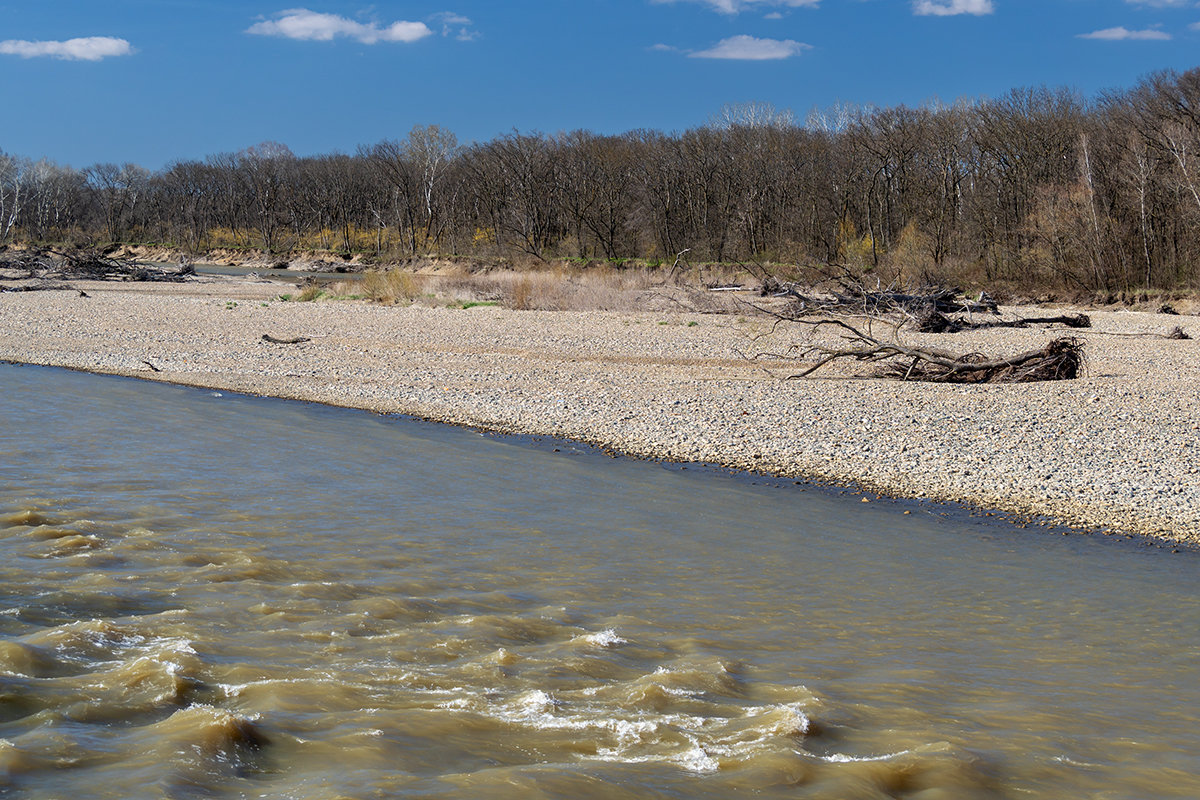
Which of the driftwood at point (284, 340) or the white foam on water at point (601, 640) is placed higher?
the driftwood at point (284, 340)

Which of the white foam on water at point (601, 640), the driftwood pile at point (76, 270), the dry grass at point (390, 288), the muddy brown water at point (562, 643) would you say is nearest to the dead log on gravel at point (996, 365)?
the muddy brown water at point (562, 643)

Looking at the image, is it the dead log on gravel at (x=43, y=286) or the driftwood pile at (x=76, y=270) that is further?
the driftwood pile at (x=76, y=270)

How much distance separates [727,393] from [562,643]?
893 cm

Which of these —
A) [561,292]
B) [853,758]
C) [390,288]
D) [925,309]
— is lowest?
[853,758]

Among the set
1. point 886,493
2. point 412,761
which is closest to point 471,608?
point 412,761

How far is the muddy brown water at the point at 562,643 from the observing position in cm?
378

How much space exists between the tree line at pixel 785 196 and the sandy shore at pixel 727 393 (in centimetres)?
1009

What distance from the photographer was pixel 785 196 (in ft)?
174

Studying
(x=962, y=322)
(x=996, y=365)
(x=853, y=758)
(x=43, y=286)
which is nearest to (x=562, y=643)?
(x=853, y=758)

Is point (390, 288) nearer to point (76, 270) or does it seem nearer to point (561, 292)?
point (561, 292)

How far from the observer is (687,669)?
4.86 meters

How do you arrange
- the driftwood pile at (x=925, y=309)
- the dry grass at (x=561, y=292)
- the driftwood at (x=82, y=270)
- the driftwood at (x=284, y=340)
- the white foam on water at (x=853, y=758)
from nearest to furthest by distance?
1. the white foam on water at (x=853, y=758)
2. the driftwood at (x=284, y=340)
3. the driftwood pile at (x=925, y=309)
4. the dry grass at (x=561, y=292)
5. the driftwood at (x=82, y=270)

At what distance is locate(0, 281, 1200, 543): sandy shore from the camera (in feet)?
30.4

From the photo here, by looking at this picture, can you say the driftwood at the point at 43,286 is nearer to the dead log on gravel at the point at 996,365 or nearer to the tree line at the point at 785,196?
the tree line at the point at 785,196
